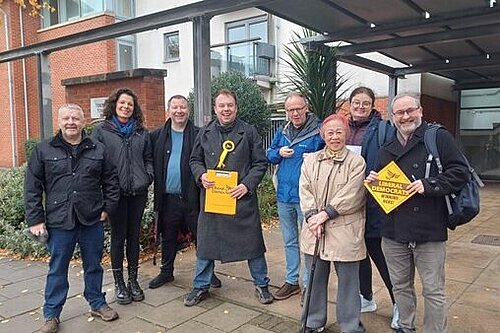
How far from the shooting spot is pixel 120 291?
13.0ft

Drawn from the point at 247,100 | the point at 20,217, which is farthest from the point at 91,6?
the point at 20,217

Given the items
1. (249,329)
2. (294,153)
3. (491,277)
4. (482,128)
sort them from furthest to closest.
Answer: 1. (482,128)
2. (491,277)
3. (294,153)
4. (249,329)

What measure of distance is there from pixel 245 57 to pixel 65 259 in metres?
12.8

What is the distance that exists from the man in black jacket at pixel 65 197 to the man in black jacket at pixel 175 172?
633 mm

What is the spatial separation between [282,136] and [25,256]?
382cm

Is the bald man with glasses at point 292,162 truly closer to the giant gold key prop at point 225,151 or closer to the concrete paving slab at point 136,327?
the giant gold key prop at point 225,151

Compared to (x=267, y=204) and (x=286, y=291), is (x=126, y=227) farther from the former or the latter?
(x=267, y=204)

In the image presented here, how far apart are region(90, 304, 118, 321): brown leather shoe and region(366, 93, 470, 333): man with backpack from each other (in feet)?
7.19

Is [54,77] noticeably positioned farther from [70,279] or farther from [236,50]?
[70,279]

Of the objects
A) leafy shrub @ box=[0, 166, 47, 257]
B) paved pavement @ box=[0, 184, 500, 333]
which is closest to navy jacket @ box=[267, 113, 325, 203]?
paved pavement @ box=[0, 184, 500, 333]

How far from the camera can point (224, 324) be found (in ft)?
11.4

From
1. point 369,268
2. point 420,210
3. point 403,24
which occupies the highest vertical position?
point 403,24

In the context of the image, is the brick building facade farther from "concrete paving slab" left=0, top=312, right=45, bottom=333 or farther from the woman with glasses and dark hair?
the woman with glasses and dark hair

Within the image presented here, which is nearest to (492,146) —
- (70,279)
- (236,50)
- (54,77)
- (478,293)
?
(236,50)
